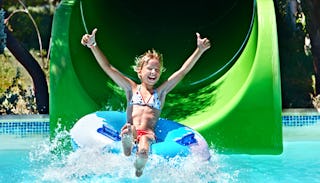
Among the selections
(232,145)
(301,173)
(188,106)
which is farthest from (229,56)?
(301,173)

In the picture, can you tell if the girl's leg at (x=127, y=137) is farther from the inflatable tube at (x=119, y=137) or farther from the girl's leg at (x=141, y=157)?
the inflatable tube at (x=119, y=137)

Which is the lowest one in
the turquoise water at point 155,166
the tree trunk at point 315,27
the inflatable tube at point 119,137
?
the turquoise water at point 155,166

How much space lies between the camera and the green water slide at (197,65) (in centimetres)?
535

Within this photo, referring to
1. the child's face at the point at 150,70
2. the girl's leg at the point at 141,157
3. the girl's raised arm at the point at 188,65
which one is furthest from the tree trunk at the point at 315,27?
the girl's leg at the point at 141,157

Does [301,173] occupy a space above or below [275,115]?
below

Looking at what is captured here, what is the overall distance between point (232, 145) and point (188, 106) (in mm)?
894

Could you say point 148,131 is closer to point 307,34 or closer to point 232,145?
point 232,145

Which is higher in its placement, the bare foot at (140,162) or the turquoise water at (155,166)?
the bare foot at (140,162)

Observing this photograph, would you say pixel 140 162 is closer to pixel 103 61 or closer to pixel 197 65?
pixel 103 61

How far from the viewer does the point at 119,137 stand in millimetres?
4605

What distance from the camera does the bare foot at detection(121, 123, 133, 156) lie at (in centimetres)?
367

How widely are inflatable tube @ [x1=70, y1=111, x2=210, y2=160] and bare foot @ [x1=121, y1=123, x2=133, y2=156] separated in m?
0.32

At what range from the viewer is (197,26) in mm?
7980

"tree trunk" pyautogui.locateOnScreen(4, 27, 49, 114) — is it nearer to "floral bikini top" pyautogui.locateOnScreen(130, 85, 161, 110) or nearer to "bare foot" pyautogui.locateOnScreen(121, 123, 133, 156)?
"floral bikini top" pyautogui.locateOnScreen(130, 85, 161, 110)
